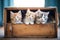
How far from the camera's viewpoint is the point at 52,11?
1.81m

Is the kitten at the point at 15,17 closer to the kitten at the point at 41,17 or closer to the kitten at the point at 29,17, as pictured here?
the kitten at the point at 29,17

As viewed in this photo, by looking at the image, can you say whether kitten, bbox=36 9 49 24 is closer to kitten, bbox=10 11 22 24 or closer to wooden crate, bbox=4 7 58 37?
wooden crate, bbox=4 7 58 37

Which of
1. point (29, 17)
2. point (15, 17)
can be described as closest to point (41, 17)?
point (29, 17)

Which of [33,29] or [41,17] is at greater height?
[41,17]

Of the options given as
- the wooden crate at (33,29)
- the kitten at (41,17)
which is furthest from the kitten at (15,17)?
the kitten at (41,17)

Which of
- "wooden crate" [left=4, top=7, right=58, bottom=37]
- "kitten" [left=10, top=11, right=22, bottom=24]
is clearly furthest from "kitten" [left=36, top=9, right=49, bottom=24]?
"kitten" [left=10, top=11, right=22, bottom=24]

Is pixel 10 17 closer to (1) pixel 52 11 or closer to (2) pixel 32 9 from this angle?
(2) pixel 32 9

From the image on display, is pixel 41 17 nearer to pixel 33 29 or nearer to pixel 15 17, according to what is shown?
pixel 33 29

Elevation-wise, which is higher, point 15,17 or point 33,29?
point 15,17

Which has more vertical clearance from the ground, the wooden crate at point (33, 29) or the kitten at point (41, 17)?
the kitten at point (41, 17)

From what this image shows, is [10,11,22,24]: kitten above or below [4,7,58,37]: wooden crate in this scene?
above

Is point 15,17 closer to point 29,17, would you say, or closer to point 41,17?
point 29,17

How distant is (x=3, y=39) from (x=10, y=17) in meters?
0.27

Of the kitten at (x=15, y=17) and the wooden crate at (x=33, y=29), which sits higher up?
the kitten at (x=15, y=17)
